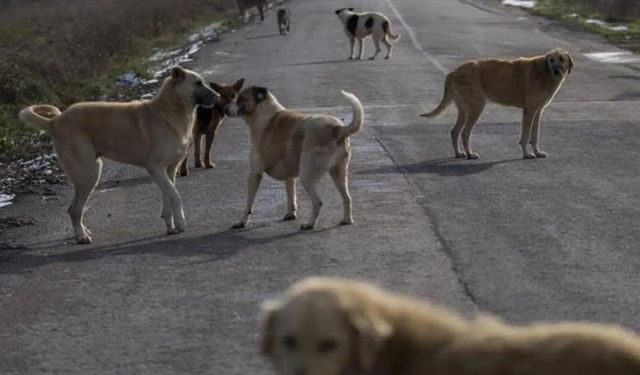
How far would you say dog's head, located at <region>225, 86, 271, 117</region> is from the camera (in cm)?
1154

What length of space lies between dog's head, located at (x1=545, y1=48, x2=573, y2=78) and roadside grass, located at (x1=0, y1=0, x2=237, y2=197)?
18.5 feet

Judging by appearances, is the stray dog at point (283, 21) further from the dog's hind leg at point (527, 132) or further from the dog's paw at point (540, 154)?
the dog's paw at point (540, 154)

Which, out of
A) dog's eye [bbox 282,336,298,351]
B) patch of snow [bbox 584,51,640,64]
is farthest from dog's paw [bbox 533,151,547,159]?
patch of snow [bbox 584,51,640,64]

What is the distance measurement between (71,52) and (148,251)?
2091 cm

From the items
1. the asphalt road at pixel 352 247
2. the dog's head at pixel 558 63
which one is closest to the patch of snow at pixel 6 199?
the asphalt road at pixel 352 247

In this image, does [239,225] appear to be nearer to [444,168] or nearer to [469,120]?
[444,168]

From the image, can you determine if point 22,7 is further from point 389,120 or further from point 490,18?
point 389,120

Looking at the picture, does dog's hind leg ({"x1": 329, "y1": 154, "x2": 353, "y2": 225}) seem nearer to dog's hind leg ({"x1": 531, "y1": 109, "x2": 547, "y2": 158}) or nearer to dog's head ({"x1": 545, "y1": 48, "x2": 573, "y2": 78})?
dog's hind leg ({"x1": 531, "y1": 109, "x2": 547, "y2": 158})

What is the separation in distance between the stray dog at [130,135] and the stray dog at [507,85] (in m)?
4.47

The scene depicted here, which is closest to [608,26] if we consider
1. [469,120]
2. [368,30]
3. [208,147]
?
[368,30]

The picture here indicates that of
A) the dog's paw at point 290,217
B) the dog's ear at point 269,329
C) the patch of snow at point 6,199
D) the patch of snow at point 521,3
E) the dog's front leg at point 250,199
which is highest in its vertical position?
the dog's ear at point 269,329

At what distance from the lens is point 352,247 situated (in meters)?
9.95

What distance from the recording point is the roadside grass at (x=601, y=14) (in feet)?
113

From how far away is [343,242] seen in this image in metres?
10.2
